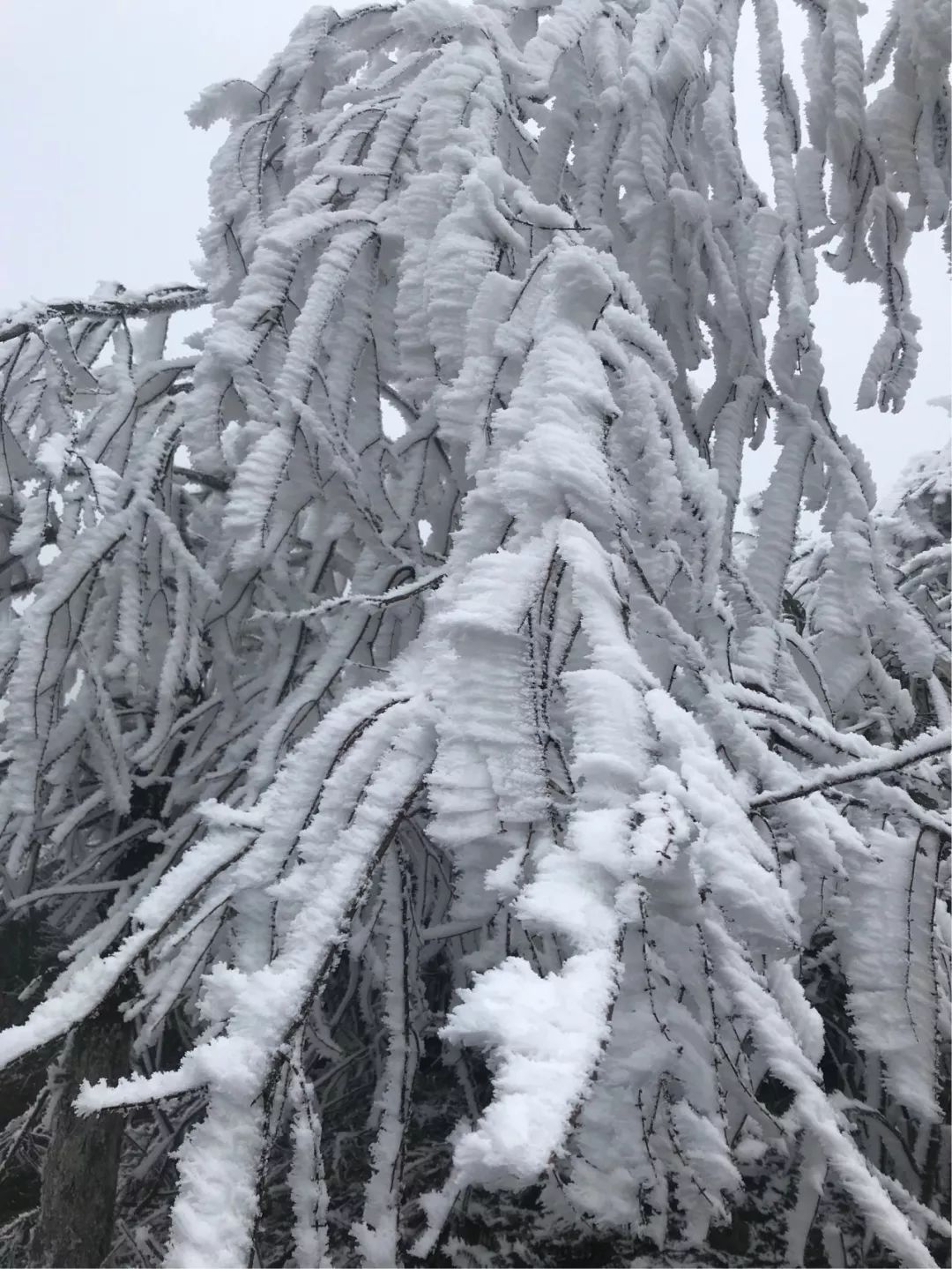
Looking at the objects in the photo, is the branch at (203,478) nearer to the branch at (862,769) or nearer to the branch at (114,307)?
the branch at (114,307)

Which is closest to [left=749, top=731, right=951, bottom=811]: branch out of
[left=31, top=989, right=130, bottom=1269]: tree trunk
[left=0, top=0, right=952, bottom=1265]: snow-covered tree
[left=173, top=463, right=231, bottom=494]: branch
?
[left=0, top=0, right=952, bottom=1265]: snow-covered tree

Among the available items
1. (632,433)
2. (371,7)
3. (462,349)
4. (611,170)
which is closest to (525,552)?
(632,433)

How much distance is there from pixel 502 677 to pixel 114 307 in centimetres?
161

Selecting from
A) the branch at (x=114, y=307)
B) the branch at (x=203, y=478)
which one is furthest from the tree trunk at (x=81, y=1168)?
the branch at (x=114, y=307)

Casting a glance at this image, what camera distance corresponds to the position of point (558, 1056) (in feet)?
1.53

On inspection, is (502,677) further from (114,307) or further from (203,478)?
(114,307)

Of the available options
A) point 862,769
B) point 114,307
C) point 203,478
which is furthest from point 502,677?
point 114,307

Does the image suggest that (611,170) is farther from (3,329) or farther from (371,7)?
(3,329)

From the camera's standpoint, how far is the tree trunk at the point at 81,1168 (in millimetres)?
1685

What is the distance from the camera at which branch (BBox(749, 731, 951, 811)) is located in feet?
2.64

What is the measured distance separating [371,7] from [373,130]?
0.48 metres

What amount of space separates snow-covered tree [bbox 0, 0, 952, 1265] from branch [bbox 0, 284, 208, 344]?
12 mm

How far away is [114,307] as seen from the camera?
73.0 inches

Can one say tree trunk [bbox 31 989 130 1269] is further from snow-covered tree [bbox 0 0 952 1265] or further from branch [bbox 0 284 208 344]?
branch [bbox 0 284 208 344]
